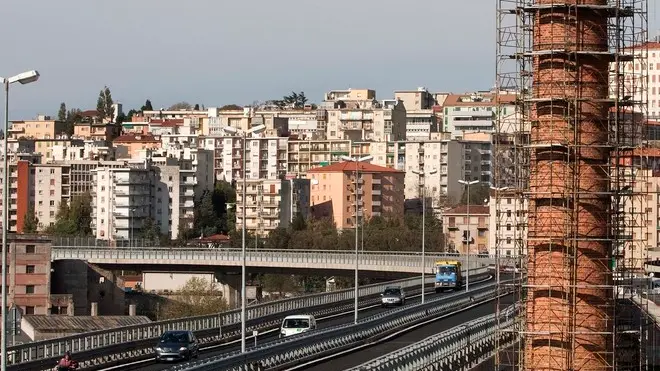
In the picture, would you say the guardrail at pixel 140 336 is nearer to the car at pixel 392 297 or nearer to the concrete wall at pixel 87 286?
the car at pixel 392 297

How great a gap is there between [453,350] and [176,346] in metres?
14.5

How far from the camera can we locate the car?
10600cm

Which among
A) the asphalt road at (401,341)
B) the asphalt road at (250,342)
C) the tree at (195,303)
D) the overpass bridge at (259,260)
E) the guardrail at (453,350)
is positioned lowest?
the tree at (195,303)

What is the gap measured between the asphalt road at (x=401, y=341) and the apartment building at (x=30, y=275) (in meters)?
48.1

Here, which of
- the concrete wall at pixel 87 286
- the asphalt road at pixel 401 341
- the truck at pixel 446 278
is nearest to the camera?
the asphalt road at pixel 401 341

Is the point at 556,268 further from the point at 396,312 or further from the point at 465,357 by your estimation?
the point at 396,312

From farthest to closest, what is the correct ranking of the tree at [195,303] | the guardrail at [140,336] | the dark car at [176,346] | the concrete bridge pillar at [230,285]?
1. the concrete bridge pillar at [230,285]
2. the tree at [195,303]
3. the dark car at [176,346]
4. the guardrail at [140,336]

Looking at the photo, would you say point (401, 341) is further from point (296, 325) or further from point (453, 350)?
point (453, 350)

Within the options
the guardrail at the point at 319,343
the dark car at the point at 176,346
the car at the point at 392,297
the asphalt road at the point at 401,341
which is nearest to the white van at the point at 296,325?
the guardrail at the point at 319,343

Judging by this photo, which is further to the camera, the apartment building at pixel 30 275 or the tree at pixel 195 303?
the tree at pixel 195 303

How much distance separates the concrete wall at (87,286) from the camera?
5817 inches

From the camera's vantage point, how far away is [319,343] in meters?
66.1

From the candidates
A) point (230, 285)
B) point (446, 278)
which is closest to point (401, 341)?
point (446, 278)

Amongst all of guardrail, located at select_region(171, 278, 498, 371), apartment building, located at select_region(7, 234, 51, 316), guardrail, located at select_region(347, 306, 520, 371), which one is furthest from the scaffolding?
apartment building, located at select_region(7, 234, 51, 316)
